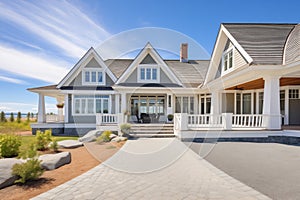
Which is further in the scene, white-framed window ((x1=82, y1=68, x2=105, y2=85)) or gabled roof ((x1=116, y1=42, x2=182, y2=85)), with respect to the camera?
white-framed window ((x1=82, y1=68, x2=105, y2=85))

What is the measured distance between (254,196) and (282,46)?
9545 mm

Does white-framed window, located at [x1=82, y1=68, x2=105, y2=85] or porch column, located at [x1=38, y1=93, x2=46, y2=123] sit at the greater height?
white-framed window, located at [x1=82, y1=68, x2=105, y2=85]

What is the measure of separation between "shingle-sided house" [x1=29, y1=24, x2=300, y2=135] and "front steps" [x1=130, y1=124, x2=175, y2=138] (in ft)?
2.94

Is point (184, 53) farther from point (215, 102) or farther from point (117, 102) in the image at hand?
point (117, 102)

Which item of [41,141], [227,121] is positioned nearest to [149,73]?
[227,121]

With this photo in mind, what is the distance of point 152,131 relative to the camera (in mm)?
11719

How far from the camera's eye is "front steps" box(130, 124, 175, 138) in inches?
434

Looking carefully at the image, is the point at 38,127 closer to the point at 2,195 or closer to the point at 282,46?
the point at 2,195

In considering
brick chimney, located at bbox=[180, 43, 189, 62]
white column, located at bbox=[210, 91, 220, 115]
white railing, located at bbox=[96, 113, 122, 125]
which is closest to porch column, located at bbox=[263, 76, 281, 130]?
white column, located at bbox=[210, 91, 220, 115]

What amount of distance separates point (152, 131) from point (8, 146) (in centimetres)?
740

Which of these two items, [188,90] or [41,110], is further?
[188,90]

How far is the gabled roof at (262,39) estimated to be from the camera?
915 cm

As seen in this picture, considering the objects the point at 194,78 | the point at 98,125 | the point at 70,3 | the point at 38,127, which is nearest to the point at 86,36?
the point at 70,3

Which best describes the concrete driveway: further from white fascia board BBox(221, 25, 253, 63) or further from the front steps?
white fascia board BBox(221, 25, 253, 63)
